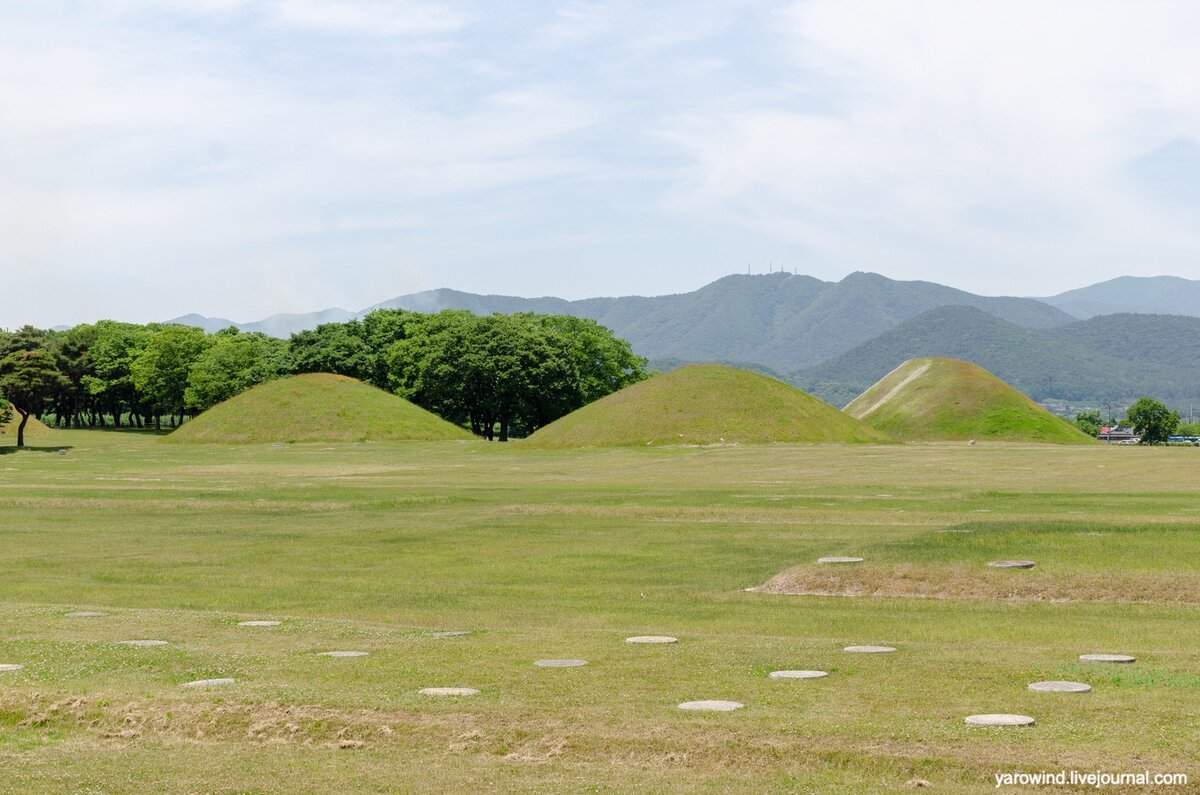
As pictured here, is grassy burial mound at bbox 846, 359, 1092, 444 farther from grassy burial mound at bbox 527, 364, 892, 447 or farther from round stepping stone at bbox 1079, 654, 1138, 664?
round stepping stone at bbox 1079, 654, 1138, 664

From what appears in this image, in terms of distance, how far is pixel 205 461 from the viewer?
104250 millimetres

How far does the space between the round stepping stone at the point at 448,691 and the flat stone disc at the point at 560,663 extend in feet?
6.25

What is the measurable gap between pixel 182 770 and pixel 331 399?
138 metres

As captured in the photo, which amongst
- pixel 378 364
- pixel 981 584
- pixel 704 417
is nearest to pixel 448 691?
pixel 981 584

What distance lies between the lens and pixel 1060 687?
50.2 feet

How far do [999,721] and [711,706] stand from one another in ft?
10.6

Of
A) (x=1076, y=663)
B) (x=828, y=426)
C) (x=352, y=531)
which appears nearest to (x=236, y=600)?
(x=352, y=531)

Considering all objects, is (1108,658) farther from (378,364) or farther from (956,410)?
(956,410)

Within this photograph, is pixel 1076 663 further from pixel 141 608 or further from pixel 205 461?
pixel 205 461

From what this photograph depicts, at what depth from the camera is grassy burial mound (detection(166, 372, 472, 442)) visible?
13788 cm

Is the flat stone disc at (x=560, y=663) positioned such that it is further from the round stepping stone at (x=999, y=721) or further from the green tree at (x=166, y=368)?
the green tree at (x=166, y=368)

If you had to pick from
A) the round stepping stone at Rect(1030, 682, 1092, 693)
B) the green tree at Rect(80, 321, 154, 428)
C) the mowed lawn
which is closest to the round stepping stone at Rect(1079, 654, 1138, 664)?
the mowed lawn

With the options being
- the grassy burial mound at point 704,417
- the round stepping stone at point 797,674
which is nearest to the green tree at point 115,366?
the grassy burial mound at point 704,417

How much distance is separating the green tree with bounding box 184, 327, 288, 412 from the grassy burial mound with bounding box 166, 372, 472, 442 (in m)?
Answer: 16.2
